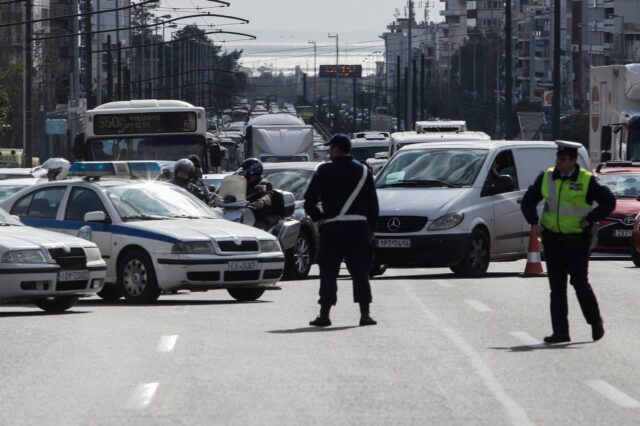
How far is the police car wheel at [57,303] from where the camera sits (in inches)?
750

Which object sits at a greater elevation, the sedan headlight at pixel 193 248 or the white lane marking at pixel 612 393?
the sedan headlight at pixel 193 248

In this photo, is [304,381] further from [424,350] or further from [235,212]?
[235,212]

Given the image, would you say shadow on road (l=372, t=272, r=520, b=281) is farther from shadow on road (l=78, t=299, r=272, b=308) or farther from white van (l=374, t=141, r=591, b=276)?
shadow on road (l=78, t=299, r=272, b=308)

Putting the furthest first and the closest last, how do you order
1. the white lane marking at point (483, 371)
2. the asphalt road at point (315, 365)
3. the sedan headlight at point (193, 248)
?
the sedan headlight at point (193, 248) → the asphalt road at point (315, 365) → the white lane marking at point (483, 371)

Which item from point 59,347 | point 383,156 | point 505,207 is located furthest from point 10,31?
point 59,347

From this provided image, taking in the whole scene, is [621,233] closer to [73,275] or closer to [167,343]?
[73,275]

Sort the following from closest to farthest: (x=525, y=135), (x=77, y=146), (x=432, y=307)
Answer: (x=432, y=307) < (x=77, y=146) < (x=525, y=135)

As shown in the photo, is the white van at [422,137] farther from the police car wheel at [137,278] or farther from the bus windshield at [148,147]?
the police car wheel at [137,278]

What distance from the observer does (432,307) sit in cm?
1872

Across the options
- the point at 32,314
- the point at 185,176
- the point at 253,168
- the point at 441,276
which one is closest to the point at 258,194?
the point at 253,168

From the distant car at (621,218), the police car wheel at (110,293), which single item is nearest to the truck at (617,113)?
the distant car at (621,218)

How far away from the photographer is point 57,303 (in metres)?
19.2

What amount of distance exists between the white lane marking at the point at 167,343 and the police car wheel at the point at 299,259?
9.20 m

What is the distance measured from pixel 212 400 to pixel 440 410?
1.45 metres
